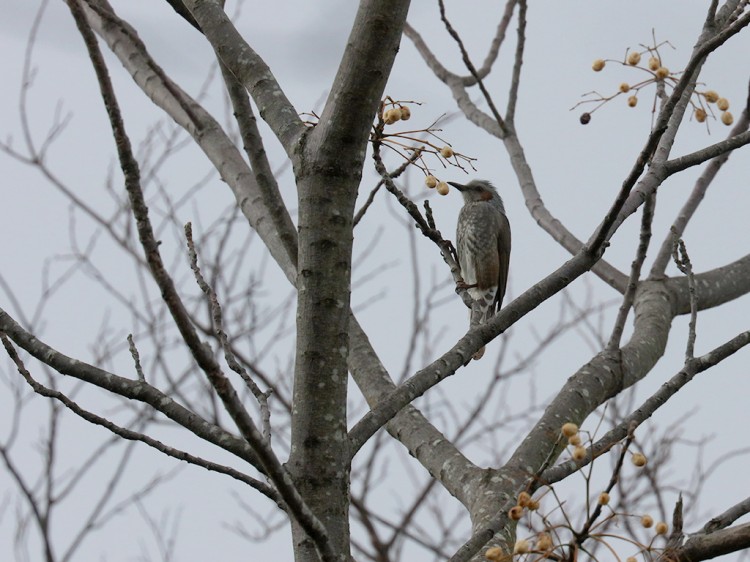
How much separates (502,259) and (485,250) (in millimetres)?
127

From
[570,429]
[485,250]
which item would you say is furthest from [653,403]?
[485,250]

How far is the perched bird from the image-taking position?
6332 millimetres

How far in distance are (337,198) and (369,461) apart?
3.80 metres

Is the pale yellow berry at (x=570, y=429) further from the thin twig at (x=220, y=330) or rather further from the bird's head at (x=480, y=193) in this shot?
the bird's head at (x=480, y=193)

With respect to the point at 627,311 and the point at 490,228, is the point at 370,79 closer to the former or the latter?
the point at 627,311

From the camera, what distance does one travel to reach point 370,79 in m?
2.01

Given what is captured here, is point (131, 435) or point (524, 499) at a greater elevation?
point (131, 435)

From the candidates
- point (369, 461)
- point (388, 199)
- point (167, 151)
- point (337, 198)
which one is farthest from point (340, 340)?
point (167, 151)

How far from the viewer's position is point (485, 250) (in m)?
6.39

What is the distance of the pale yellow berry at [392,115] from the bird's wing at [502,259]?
3626mm

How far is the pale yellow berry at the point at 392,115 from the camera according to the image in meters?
2.79

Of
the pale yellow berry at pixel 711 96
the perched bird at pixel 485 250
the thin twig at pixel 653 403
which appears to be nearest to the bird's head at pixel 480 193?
the perched bird at pixel 485 250

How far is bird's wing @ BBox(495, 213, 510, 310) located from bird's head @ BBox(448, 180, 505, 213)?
1.13 ft

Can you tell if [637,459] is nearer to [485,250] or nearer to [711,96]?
[711,96]
